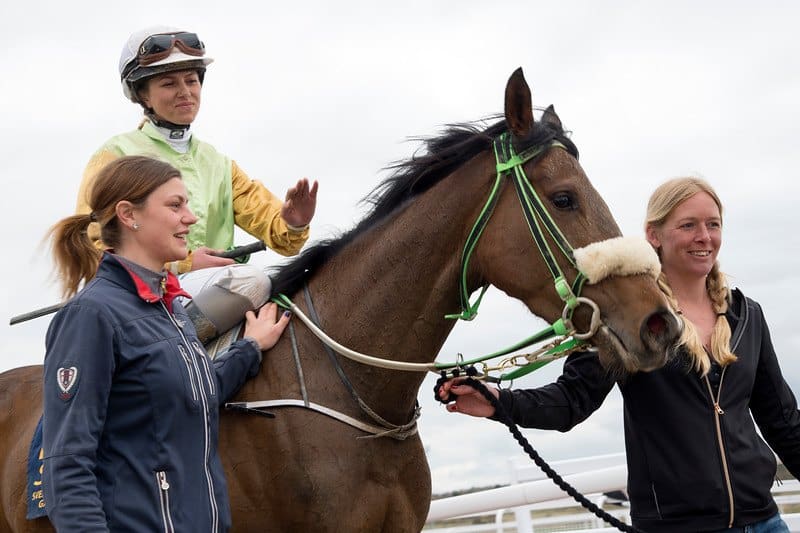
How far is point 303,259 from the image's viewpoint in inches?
160

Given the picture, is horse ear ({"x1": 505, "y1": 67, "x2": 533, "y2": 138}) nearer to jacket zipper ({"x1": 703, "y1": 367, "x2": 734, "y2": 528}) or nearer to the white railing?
jacket zipper ({"x1": 703, "y1": 367, "x2": 734, "y2": 528})

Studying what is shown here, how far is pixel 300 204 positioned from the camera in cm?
442

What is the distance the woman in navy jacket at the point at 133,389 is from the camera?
261cm

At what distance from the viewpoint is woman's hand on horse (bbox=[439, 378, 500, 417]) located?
380cm

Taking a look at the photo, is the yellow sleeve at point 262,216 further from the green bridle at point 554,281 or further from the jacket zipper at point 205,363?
the jacket zipper at point 205,363

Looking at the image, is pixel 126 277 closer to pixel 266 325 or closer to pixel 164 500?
pixel 164 500

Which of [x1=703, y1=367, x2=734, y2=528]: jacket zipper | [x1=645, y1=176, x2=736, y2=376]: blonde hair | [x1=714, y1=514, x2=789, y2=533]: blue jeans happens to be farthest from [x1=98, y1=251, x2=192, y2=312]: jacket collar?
[x1=714, y1=514, x2=789, y2=533]: blue jeans

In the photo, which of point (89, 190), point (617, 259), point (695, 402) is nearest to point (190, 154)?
point (89, 190)

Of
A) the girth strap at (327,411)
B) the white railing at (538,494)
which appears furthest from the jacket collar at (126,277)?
the white railing at (538,494)

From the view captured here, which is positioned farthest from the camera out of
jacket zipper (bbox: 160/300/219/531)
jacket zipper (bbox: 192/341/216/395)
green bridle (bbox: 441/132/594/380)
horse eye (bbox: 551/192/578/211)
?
horse eye (bbox: 551/192/578/211)

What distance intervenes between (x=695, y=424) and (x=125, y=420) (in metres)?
2.12

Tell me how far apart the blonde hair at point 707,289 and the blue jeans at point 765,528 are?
0.58 meters

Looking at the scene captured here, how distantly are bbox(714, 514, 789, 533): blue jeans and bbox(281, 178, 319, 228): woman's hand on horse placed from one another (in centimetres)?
222

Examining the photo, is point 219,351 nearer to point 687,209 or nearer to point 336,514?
point 336,514
